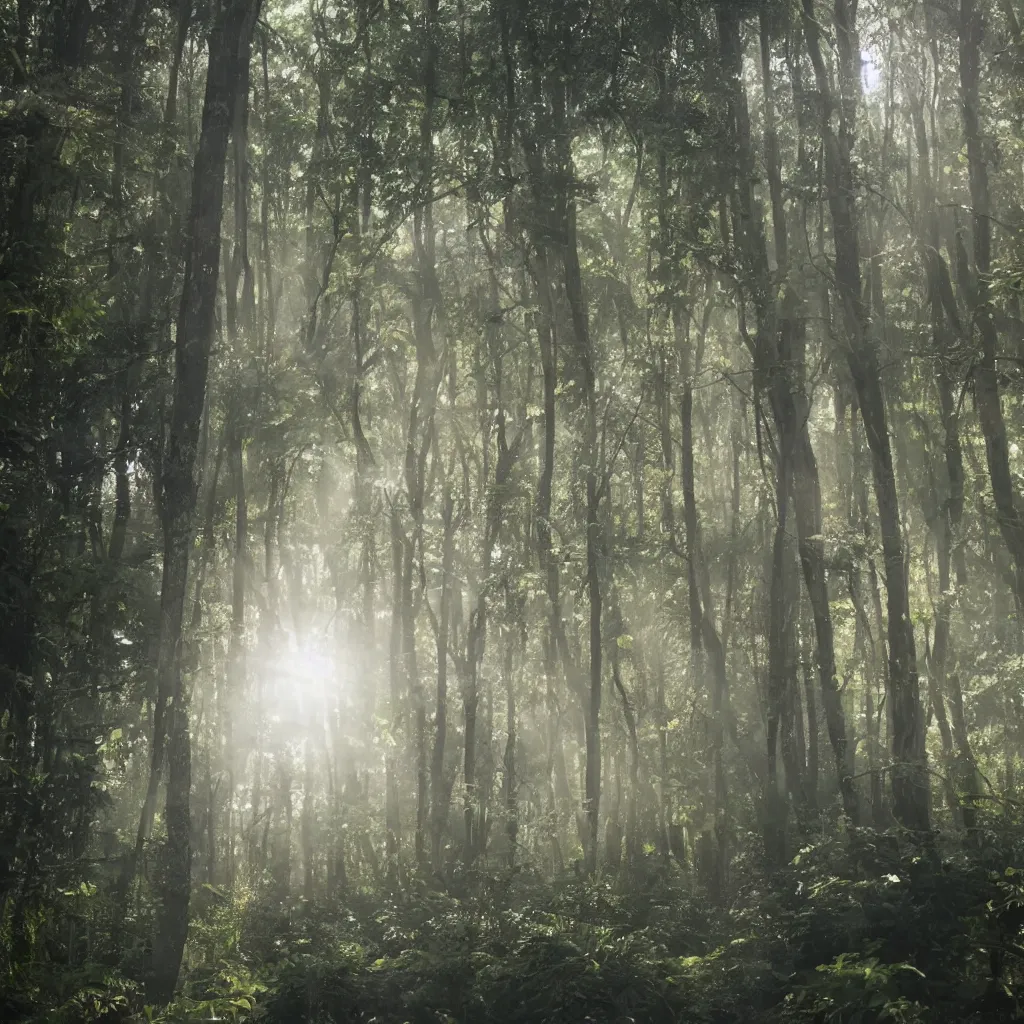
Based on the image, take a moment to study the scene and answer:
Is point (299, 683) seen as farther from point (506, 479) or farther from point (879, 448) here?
point (879, 448)

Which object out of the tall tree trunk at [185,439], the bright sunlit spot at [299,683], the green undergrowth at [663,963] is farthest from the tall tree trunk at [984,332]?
the bright sunlit spot at [299,683]

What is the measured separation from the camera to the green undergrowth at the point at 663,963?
24.2 ft

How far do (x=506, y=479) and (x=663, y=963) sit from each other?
10.2 meters

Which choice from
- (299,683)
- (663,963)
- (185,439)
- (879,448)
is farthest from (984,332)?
(299,683)

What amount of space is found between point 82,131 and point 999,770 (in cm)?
1965

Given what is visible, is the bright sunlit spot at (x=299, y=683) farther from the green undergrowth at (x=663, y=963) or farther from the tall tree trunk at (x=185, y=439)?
the green undergrowth at (x=663, y=963)

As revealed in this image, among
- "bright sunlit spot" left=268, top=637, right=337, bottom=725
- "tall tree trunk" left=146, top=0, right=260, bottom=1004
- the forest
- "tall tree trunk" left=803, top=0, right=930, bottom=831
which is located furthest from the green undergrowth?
"bright sunlit spot" left=268, top=637, right=337, bottom=725

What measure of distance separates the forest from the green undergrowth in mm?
48

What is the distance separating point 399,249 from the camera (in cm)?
2208

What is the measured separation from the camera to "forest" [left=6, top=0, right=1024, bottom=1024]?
8.61 metres

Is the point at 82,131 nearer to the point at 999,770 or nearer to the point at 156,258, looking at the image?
the point at 156,258

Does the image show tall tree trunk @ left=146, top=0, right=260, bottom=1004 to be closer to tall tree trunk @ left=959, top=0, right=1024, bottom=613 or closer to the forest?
the forest

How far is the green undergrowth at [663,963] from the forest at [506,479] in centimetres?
5

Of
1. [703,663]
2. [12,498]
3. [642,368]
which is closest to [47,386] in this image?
[12,498]
